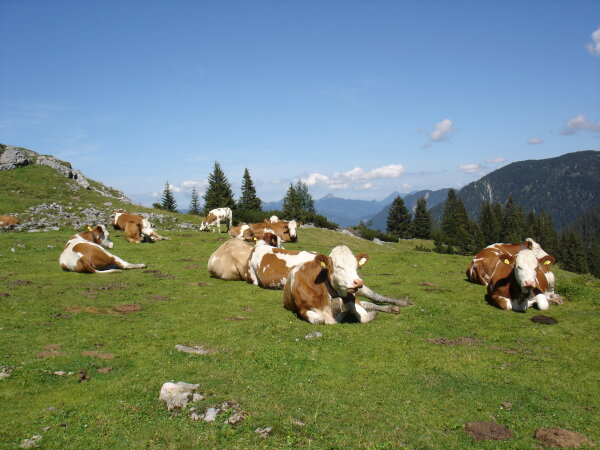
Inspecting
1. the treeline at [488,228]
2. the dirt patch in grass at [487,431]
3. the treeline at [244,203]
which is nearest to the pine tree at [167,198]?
the treeline at [244,203]

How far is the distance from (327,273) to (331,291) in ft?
1.71

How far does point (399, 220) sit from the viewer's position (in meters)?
117

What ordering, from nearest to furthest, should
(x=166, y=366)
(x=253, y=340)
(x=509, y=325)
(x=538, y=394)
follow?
(x=538, y=394) < (x=166, y=366) < (x=253, y=340) < (x=509, y=325)

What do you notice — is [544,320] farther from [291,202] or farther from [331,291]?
[291,202]

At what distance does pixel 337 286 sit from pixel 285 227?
19.6 meters

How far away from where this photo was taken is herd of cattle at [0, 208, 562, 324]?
11.0 m

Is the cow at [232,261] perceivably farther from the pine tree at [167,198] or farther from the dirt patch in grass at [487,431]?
the pine tree at [167,198]

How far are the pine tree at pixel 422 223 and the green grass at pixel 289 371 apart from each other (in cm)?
10189

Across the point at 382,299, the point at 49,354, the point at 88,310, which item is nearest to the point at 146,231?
the point at 88,310

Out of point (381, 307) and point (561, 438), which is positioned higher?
point (381, 307)

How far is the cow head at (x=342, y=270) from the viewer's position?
33.9 ft

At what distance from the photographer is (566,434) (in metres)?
5.58

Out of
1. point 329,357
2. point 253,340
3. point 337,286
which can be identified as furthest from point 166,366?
point 337,286

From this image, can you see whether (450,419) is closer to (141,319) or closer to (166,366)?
(166,366)
